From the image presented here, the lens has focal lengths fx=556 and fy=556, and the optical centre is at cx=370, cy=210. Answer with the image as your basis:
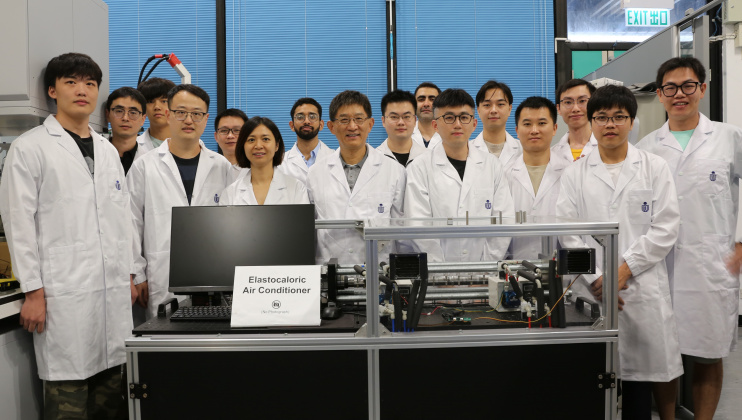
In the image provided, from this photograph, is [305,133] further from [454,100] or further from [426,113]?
[454,100]

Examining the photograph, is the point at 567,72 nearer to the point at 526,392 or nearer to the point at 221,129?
the point at 221,129

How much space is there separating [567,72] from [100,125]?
12.7 feet

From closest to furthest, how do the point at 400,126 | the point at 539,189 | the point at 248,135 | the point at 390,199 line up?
the point at 248,135, the point at 390,199, the point at 539,189, the point at 400,126

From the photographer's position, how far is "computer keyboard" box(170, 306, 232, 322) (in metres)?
1.75

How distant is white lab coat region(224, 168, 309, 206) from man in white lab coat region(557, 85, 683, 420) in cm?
110

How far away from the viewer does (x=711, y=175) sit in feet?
7.98

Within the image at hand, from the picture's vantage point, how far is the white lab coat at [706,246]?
2396 mm

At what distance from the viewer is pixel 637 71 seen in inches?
149

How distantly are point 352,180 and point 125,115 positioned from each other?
47.0 inches

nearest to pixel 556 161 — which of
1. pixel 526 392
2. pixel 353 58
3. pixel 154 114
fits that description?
pixel 526 392

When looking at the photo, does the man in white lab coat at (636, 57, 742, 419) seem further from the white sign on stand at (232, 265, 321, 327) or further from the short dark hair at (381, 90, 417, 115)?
the white sign on stand at (232, 265, 321, 327)

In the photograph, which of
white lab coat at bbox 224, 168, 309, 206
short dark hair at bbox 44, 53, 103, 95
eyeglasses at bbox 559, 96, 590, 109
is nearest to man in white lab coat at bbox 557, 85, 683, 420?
eyeglasses at bbox 559, 96, 590, 109

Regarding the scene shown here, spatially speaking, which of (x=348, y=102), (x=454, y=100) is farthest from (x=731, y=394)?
(x=348, y=102)

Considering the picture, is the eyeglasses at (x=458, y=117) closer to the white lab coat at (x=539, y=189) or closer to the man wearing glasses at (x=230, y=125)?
the white lab coat at (x=539, y=189)
